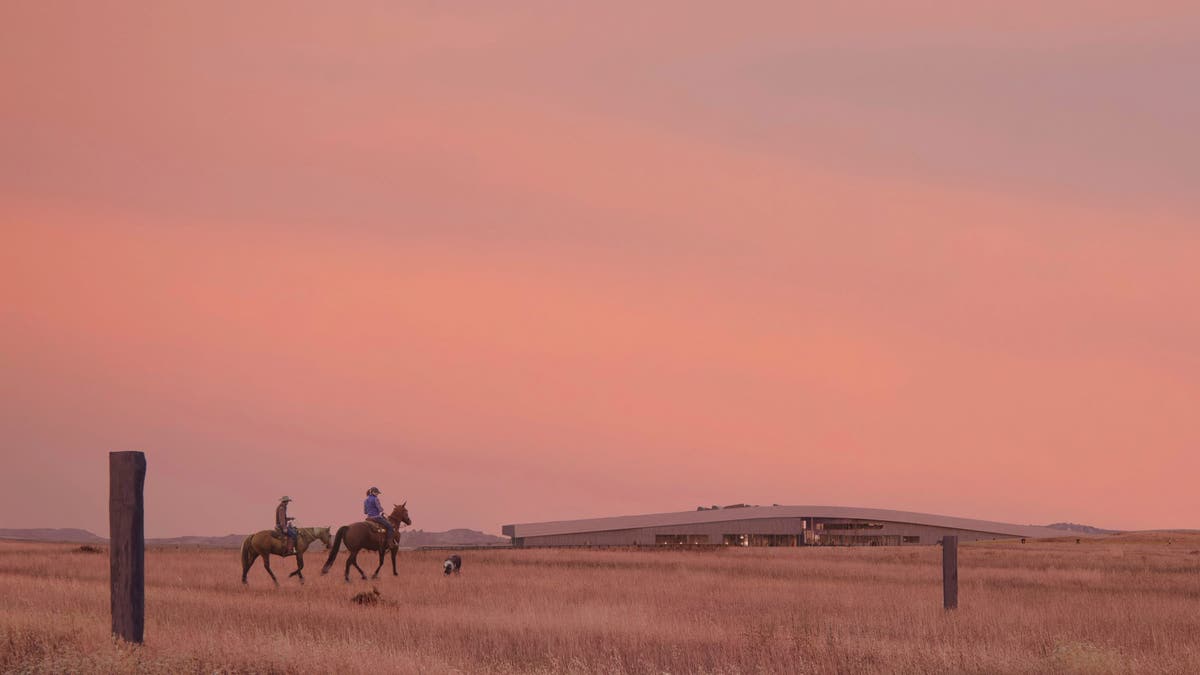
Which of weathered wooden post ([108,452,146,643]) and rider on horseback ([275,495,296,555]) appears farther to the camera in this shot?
rider on horseback ([275,495,296,555])

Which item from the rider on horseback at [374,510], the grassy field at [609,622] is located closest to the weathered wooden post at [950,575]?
the grassy field at [609,622]

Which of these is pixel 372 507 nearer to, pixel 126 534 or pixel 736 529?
pixel 126 534

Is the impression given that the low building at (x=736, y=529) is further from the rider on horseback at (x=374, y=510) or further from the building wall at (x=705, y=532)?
the rider on horseback at (x=374, y=510)

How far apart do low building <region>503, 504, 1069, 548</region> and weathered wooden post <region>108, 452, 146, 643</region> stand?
91.7 m

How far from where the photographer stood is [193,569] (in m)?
40.2

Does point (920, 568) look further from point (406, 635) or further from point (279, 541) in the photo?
point (406, 635)

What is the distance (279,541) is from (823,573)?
19746 millimetres

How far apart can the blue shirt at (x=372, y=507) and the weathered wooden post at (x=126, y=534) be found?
58.2 ft

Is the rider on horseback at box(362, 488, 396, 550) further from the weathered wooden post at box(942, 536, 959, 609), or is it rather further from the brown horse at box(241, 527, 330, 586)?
the weathered wooden post at box(942, 536, 959, 609)

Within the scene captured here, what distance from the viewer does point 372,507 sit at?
114ft

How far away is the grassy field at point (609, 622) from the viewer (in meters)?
16.0

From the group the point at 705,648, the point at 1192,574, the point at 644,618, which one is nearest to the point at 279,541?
the point at 644,618

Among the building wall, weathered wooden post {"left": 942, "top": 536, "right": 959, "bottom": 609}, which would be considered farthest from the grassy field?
the building wall

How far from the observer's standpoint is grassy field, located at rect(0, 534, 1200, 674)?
1603cm
